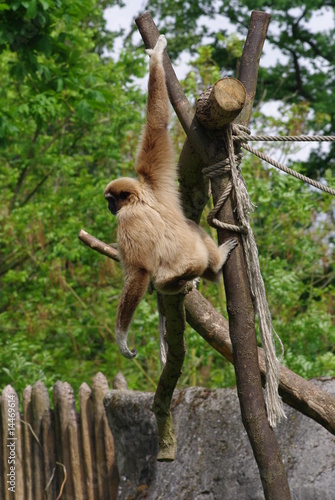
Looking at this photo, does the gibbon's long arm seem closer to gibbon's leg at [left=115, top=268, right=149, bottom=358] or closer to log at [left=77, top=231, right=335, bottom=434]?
gibbon's leg at [left=115, top=268, right=149, bottom=358]

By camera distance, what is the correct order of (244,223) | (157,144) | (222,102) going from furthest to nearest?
(157,144), (244,223), (222,102)

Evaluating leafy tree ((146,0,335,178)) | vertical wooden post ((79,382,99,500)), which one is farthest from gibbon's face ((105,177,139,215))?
leafy tree ((146,0,335,178))

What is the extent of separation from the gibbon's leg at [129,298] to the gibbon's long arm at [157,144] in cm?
52

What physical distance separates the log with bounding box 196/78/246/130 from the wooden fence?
3.17 m

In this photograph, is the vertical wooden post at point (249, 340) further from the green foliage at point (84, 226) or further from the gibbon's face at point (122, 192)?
the green foliage at point (84, 226)

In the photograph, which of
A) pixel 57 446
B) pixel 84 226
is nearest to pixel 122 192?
pixel 57 446

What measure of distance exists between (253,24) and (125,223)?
1176 millimetres

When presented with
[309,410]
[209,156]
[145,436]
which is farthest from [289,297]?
[209,156]

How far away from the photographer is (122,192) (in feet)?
11.5

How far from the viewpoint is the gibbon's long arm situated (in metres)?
3.40

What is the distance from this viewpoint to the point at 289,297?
6812 millimetres

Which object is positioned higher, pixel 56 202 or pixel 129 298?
pixel 56 202

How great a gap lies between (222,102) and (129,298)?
1049 mm

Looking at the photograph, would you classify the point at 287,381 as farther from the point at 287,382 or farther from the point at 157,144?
the point at 157,144
